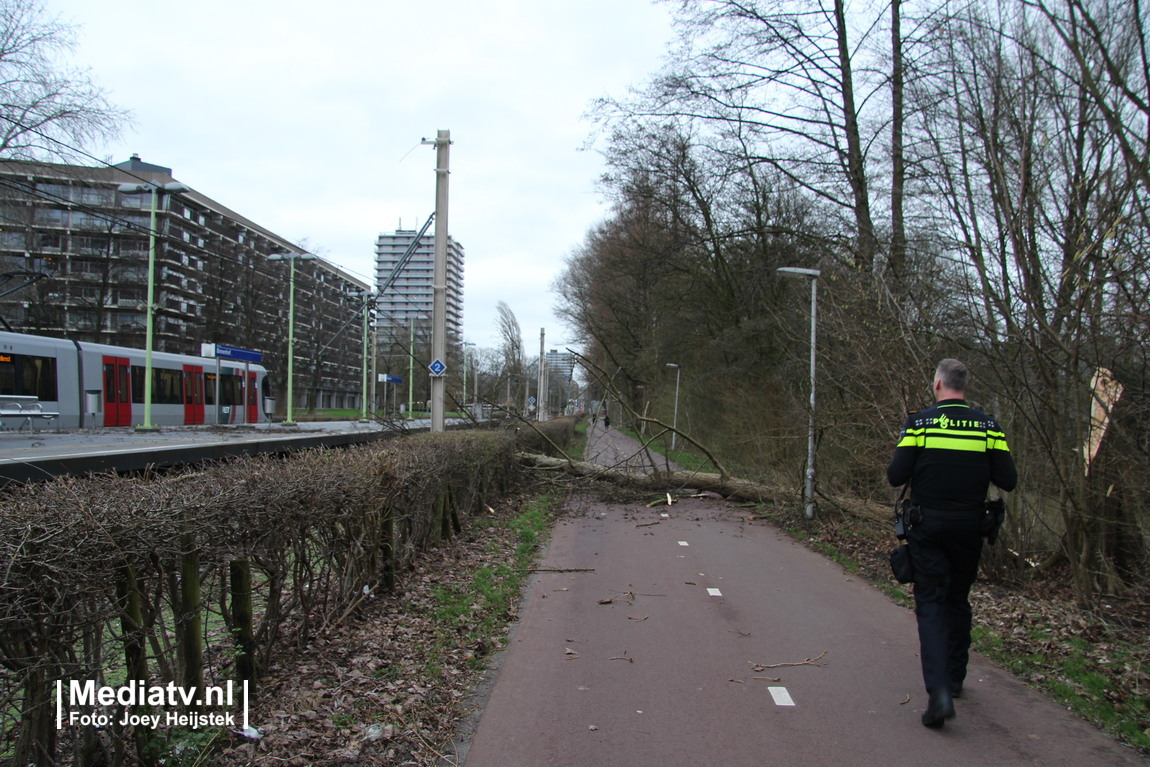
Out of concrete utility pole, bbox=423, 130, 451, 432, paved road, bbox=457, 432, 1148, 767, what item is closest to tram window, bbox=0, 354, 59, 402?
concrete utility pole, bbox=423, 130, 451, 432

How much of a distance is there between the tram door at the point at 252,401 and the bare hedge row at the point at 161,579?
2916cm

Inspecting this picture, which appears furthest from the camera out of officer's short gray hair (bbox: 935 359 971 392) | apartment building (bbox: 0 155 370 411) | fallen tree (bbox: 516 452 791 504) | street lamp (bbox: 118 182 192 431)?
apartment building (bbox: 0 155 370 411)

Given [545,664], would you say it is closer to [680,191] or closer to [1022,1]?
[1022,1]

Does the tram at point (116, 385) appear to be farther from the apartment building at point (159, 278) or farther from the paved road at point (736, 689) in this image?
the paved road at point (736, 689)

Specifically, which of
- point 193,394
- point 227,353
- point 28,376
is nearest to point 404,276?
point 227,353

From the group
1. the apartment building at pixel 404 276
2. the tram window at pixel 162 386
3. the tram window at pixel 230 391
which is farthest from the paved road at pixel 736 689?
the tram window at pixel 230 391

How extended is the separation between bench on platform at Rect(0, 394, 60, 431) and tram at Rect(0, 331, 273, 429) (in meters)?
0.03

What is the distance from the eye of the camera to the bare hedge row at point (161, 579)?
262 cm

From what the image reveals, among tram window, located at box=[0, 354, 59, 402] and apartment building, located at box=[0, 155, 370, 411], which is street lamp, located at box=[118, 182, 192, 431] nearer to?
apartment building, located at box=[0, 155, 370, 411]

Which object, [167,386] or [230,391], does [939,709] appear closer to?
[167,386]

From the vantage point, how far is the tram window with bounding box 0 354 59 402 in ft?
62.8

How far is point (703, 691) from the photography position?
4434mm

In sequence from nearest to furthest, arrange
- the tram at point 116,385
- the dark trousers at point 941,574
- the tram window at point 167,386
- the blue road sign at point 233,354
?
the dark trousers at point 941,574 < the tram at point 116,385 < the tram window at point 167,386 < the blue road sign at point 233,354

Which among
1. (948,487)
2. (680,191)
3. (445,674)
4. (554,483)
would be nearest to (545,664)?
(445,674)
